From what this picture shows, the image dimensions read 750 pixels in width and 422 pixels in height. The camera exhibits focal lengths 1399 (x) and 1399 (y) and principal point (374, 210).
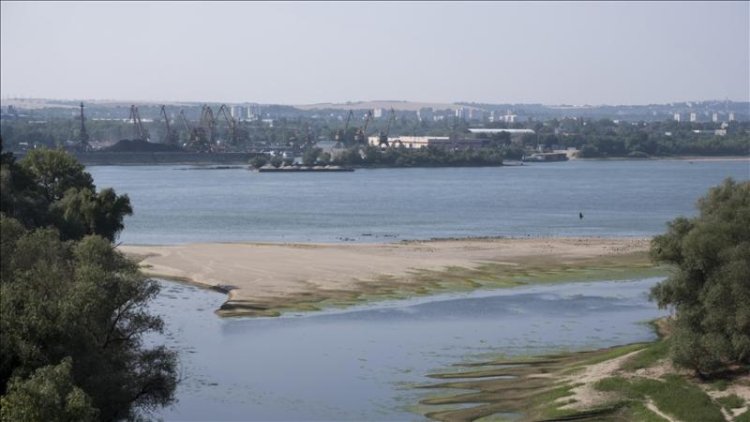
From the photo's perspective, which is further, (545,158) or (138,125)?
(138,125)

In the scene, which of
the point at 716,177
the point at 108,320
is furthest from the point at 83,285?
the point at 716,177

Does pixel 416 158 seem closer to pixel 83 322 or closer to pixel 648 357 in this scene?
pixel 648 357

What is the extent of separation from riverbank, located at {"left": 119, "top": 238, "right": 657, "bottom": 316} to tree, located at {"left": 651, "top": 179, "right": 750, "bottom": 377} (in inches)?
471

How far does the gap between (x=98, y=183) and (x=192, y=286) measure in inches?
2563

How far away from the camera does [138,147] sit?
484ft

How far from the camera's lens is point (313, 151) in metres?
143

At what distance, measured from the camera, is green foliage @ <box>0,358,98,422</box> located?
1606cm

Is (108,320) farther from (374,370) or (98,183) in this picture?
(98,183)

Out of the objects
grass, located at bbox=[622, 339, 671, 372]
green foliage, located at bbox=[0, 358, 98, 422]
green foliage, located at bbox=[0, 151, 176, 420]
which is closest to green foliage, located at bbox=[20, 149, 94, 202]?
green foliage, located at bbox=[0, 151, 176, 420]

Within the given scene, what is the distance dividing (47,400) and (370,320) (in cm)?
1872

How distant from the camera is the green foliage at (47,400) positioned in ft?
52.7

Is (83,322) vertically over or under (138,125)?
over

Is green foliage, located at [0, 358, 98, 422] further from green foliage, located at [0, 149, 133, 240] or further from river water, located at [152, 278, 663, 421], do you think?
green foliage, located at [0, 149, 133, 240]

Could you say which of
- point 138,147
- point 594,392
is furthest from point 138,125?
point 594,392
